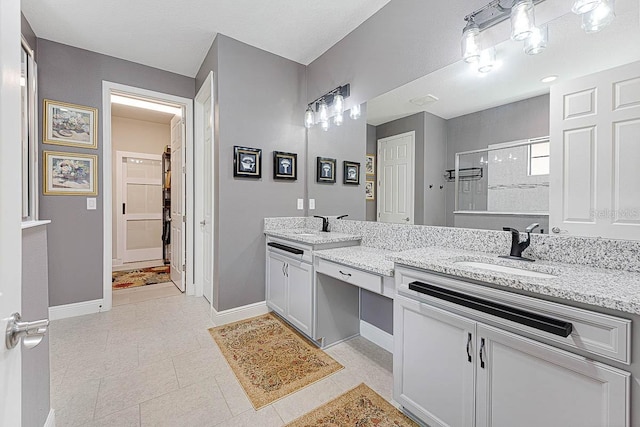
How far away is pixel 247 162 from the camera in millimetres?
2869

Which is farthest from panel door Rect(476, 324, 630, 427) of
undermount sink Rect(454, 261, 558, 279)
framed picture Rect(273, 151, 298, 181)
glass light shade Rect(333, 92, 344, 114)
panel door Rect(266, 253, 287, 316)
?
framed picture Rect(273, 151, 298, 181)

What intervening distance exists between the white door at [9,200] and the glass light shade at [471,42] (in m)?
1.93

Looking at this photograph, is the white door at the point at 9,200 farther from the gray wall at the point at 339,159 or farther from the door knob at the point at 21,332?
the gray wall at the point at 339,159

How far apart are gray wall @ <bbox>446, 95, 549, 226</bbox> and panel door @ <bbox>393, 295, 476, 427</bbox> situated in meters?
0.76

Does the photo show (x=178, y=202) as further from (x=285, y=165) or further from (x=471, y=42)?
(x=471, y=42)

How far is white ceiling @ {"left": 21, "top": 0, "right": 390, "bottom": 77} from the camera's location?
234 centimetres

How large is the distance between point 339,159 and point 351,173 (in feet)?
0.82

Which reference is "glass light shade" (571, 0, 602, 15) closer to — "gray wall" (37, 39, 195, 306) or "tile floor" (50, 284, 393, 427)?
"tile floor" (50, 284, 393, 427)

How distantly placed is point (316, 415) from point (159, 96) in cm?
367

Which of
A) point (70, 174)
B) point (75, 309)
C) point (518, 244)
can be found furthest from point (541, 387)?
point (70, 174)

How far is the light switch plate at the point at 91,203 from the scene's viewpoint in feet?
9.96

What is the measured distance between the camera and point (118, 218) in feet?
17.5

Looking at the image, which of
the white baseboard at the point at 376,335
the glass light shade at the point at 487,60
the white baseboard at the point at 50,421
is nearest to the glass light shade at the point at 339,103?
the glass light shade at the point at 487,60

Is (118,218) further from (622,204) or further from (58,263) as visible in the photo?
(622,204)
